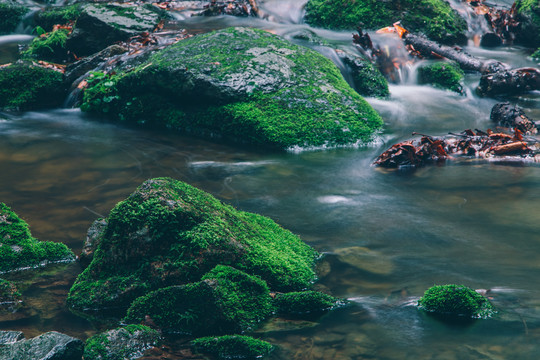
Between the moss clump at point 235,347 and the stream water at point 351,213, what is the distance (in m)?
0.13

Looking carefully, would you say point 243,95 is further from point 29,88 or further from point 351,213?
point 29,88

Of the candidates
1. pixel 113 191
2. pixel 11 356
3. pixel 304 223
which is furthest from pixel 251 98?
pixel 11 356

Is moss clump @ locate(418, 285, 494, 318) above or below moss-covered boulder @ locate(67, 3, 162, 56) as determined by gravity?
below

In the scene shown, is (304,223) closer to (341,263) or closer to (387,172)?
(341,263)

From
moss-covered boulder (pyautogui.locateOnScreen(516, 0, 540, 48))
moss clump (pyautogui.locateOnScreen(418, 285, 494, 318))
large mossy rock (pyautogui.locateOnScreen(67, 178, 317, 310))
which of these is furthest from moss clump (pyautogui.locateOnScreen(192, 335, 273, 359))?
moss-covered boulder (pyautogui.locateOnScreen(516, 0, 540, 48))

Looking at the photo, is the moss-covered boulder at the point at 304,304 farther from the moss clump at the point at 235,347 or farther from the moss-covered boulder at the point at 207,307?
the moss clump at the point at 235,347

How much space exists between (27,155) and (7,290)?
13.6 ft

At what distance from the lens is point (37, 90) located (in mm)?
10328


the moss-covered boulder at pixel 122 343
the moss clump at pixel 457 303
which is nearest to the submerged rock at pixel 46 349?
the moss-covered boulder at pixel 122 343

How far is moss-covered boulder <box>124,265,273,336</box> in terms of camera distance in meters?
3.65

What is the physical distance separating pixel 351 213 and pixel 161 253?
2416 mm

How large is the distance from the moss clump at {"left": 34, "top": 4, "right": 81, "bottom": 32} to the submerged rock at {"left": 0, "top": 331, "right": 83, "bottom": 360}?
13052mm

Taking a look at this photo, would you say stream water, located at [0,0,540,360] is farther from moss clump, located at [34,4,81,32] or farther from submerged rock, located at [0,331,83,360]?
moss clump, located at [34,4,81,32]

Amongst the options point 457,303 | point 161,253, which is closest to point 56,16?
point 161,253
